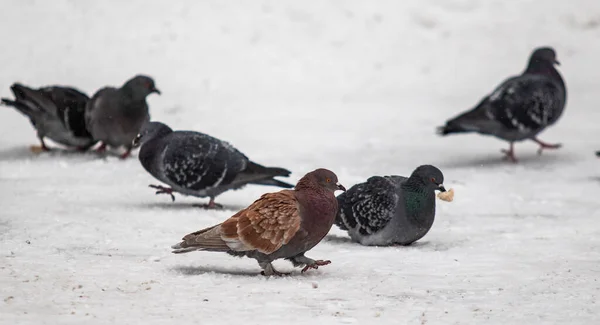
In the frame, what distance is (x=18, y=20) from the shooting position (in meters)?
16.1

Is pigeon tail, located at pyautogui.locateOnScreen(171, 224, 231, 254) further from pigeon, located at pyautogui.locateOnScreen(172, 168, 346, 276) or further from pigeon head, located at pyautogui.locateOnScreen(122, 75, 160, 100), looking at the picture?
pigeon head, located at pyautogui.locateOnScreen(122, 75, 160, 100)

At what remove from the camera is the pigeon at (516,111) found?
36.3 ft

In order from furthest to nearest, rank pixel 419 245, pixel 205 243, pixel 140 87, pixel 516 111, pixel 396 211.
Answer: pixel 516 111
pixel 140 87
pixel 419 245
pixel 396 211
pixel 205 243

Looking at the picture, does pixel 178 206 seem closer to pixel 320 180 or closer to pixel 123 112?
pixel 123 112

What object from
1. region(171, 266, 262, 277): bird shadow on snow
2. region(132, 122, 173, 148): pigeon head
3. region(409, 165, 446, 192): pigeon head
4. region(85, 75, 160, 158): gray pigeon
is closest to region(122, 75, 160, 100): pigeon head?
region(85, 75, 160, 158): gray pigeon

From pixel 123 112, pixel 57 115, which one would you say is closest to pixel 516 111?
pixel 123 112

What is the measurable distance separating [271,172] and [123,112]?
325cm

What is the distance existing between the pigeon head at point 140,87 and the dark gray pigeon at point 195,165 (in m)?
2.61

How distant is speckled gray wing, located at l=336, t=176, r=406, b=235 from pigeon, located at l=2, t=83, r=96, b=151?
193 inches

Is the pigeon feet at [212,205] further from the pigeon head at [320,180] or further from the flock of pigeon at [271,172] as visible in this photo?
the pigeon head at [320,180]

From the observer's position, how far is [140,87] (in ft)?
35.9

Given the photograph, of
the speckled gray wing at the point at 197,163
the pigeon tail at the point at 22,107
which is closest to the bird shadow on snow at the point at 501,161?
the speckled gray wing at the point at 197,163

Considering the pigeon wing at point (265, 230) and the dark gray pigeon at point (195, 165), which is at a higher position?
the dark gray pigeon at point (195, 165)

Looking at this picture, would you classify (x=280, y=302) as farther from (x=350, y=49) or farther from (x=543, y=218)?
(x=350, y=49)
